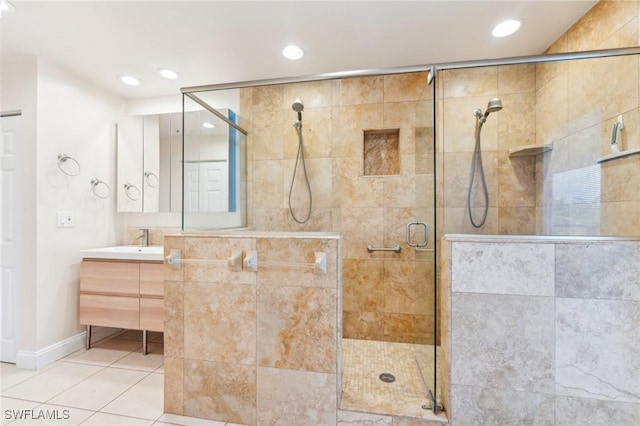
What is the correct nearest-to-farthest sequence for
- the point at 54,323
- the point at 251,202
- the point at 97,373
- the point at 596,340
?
the point at 596,340 < the point at 251,202 < the point at 97,373 < the point at 54,323

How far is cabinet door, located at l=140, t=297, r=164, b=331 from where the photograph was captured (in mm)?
2291

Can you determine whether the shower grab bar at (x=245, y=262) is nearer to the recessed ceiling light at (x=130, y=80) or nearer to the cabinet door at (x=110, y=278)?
the cabinet door at (x=110, y=278)

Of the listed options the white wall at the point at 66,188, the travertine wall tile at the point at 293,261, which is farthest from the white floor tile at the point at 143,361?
the travertine wall tile at the point at 293,261

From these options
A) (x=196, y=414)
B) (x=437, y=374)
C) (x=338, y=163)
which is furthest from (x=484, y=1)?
(x=196, y=414)

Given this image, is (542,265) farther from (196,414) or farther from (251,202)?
(196,414)

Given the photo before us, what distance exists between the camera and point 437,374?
1.57m

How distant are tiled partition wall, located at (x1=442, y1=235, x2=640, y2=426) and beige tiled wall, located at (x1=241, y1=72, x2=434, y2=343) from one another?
0.31 metres

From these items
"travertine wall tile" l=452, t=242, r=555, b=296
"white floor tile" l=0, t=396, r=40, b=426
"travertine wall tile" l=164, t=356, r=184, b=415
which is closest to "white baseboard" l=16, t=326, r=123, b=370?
"white floor tile" l=0, t=396, r=40, b=426

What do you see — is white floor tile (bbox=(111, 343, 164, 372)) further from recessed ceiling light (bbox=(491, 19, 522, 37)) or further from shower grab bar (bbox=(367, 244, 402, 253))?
recessed ceiling light (bbox=(491, 19, 522, 37))

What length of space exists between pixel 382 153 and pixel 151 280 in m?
2.27

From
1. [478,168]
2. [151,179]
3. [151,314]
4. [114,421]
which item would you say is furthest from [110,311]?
[478,168]

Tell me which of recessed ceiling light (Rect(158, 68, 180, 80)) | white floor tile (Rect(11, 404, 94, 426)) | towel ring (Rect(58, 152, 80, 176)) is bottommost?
white floor tile (Rect(11, 404, 94, 426))

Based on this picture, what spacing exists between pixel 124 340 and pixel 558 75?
4.08 m

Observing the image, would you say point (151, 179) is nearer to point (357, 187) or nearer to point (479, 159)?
point (357, 187)
